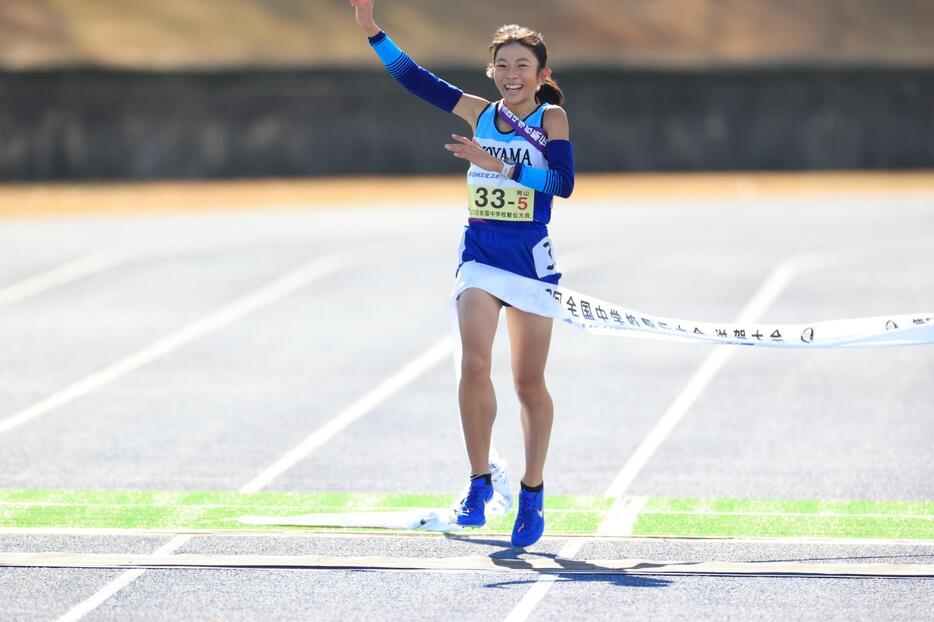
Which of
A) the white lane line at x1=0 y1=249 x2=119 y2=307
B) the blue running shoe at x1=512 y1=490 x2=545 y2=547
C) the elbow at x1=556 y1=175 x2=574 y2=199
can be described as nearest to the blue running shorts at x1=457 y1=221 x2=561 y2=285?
the elbow at x1=556 y1=175 x2=574 y2=199

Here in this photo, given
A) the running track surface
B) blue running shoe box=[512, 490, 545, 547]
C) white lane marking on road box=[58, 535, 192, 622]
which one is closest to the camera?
white lane marking on road box=[58, 535, 192, 622]

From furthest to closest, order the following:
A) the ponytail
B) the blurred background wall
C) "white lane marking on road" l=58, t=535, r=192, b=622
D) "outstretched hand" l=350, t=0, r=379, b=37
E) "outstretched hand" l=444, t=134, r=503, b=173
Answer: the blurred background wall
"outstretched hand" l=350, t=0, r=379, b=37
the ponytail
"outstretched hand" l=444, t=134, r=503, b=173
"white lane marking on road" l=58, t=535, r=192, b=622

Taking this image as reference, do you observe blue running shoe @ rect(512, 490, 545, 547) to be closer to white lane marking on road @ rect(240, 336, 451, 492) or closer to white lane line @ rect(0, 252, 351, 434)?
white lane marking on road @ rect(240, 336, 451, 492)

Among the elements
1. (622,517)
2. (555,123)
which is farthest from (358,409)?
(555,123)

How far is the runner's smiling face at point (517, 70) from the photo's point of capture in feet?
23.0

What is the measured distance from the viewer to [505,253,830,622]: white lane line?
629cm

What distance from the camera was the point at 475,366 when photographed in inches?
275

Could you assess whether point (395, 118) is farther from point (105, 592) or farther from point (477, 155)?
point (105, 592)

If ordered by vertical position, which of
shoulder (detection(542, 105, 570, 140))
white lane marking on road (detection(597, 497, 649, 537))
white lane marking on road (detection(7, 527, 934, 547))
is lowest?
white lane marking on road (detection(7, 527, 934, 547))

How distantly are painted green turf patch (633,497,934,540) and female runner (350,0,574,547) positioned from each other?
28.1 inches

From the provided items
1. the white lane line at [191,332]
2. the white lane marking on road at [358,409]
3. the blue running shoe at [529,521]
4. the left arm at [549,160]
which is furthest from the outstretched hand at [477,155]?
the white lane line at [191,332]

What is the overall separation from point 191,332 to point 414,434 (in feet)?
15.8

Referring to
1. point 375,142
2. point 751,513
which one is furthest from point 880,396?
point 375,142

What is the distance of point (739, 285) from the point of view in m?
17.1
